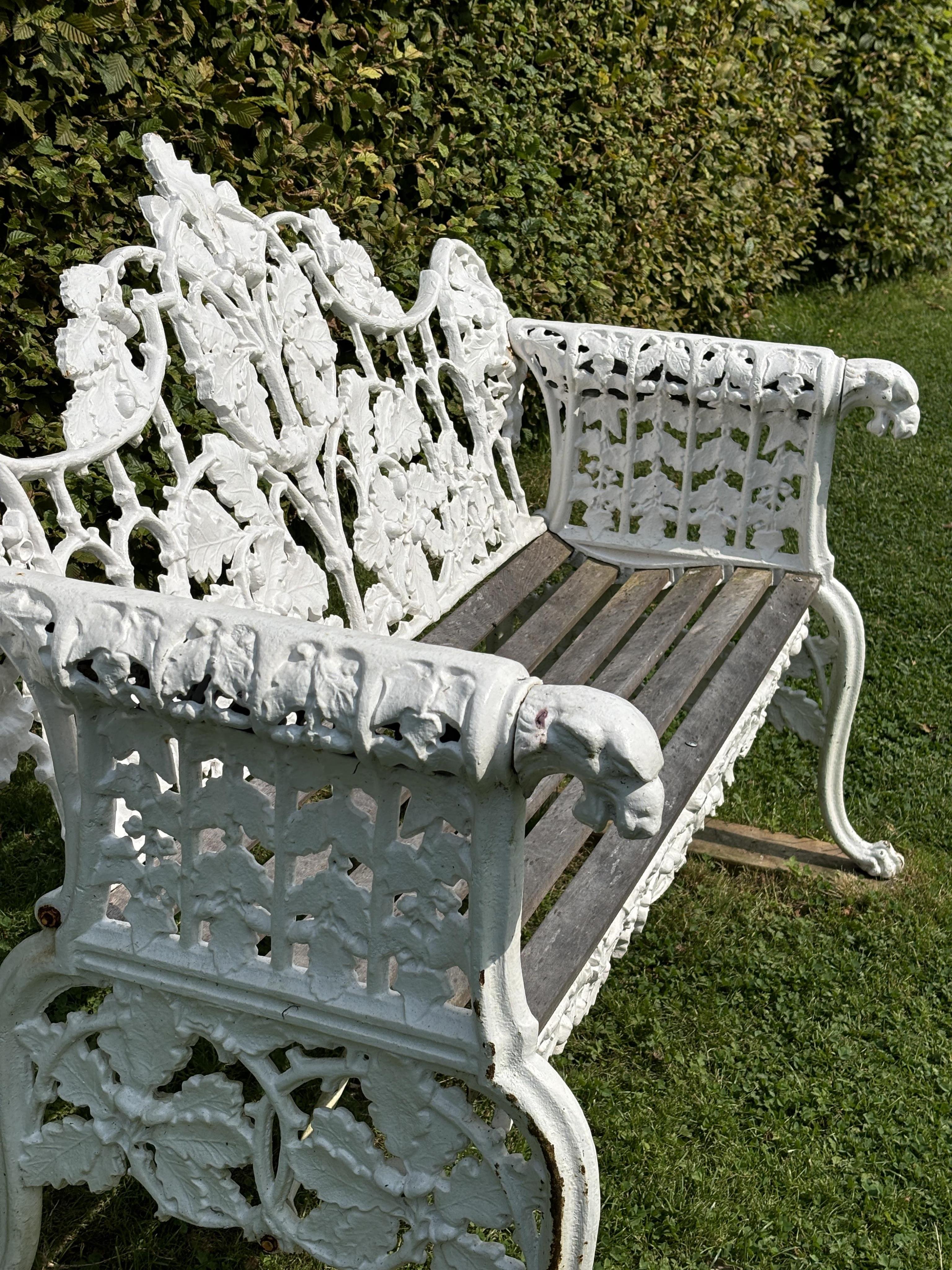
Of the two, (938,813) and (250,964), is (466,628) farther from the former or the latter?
(938,813)

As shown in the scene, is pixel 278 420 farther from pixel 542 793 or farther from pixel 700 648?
pixel 542 793

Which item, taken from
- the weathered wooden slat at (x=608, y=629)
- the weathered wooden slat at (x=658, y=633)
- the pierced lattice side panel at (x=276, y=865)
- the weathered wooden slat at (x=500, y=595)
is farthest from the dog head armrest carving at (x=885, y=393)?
the pierced lattice side panel at (x=276, y=865)


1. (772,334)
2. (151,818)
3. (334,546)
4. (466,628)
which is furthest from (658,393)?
(772,334)

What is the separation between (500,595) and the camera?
9.52 feet

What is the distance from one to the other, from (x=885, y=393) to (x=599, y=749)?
1763mm

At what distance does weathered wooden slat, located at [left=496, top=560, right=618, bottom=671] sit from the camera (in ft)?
Result: 8.86

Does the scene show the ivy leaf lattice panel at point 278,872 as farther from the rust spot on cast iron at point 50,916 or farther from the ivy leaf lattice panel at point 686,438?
the ivy leaf lattice panel at point 686,438

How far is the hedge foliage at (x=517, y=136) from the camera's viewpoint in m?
3.18

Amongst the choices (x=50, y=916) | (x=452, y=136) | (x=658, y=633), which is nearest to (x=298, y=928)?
(x=50, y=916)

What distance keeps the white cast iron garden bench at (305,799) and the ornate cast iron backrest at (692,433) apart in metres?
0.15

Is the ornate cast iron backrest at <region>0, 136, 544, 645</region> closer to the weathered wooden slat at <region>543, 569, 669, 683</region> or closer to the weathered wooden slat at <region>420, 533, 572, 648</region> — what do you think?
the weathered wooden slat at <region>420, 533, 572, 648</region>

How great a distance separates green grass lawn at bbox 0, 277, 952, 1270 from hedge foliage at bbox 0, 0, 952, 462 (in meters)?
1.61

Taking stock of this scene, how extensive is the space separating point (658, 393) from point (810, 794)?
122 cm

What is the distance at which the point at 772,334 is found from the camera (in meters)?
7.71
